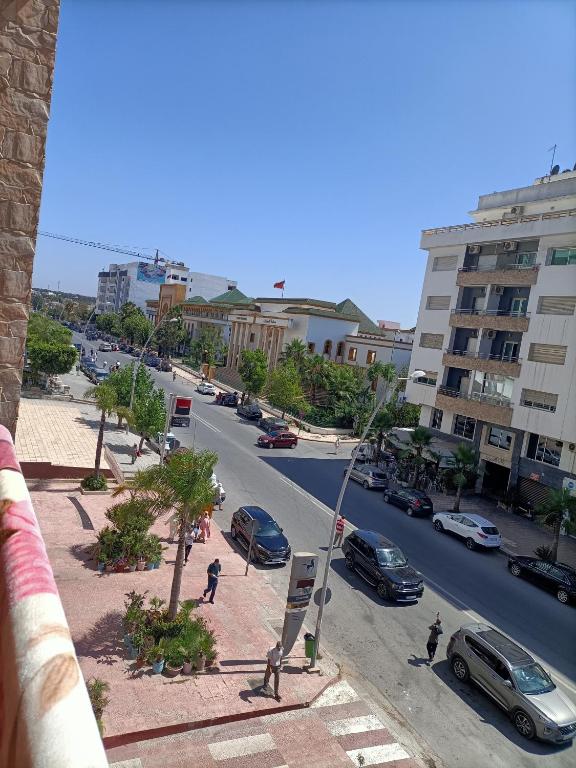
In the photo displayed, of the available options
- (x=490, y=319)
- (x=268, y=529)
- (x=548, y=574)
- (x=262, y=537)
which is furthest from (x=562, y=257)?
(x=262, y=537)

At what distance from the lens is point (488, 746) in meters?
11.7

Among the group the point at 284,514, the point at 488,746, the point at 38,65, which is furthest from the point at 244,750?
the point at 284,514

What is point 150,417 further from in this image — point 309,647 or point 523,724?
point 523,724

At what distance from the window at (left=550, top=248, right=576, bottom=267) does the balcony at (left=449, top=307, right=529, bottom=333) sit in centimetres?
300

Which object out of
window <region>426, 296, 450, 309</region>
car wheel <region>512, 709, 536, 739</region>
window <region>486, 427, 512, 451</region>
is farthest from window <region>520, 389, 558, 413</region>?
car wheel <region>512, 709, 536, 739</region>

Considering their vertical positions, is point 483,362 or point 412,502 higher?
point 483,362

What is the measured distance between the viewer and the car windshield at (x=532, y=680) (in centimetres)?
1270

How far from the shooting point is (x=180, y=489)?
43.4 feet

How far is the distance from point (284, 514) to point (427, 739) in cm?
1366

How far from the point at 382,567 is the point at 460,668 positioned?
4.35m

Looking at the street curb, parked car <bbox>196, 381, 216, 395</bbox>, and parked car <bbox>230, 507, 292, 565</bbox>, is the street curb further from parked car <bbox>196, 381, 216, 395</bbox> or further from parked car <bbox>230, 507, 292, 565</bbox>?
parked car <bbox>196, 381, 216, 395</bbox>

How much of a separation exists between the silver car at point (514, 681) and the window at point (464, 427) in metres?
21.0

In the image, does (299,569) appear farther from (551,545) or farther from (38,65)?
(551,545)

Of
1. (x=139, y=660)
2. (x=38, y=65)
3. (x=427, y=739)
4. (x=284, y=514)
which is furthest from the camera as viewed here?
(x=284, y=514)
